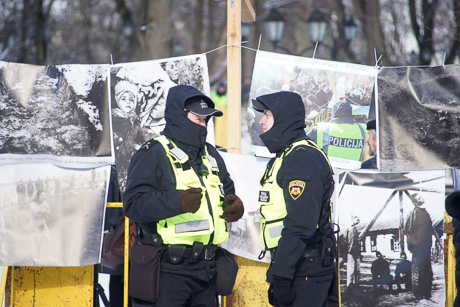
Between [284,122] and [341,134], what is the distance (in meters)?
1.48

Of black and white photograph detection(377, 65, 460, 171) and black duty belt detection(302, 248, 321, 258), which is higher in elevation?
black and white photograph detection(377, 65, 460, 171)

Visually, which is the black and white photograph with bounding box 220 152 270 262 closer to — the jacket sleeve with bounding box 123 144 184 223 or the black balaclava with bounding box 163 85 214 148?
the black balaclava with bounding box 163 85 214 148

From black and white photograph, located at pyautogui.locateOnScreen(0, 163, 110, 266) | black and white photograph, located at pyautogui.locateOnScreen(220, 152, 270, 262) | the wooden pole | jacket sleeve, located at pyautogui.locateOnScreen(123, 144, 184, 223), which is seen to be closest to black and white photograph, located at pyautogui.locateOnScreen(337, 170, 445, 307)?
black and white photograph, located at pyautogui.locateOnScreen(220, 152, 270, 262)

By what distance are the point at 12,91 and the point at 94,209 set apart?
55.2 inches

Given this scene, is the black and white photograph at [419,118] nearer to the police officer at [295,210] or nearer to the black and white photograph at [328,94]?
the black and white photograph at [328,94]

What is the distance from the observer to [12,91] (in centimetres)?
534

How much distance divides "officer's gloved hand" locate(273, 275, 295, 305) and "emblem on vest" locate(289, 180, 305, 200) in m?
0.54

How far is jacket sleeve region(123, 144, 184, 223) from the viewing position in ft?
11.7

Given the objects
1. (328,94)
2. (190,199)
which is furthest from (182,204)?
(328,94)

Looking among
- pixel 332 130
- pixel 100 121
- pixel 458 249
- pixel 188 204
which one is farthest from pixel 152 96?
pixel 458 249

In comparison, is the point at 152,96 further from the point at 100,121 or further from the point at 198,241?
the point at 198,241

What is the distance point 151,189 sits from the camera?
12.2ft

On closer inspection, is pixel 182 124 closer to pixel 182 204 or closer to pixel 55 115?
pixel 182 204

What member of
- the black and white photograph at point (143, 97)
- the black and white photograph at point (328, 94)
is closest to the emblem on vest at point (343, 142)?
the black and white photograph at point (328, 94)
